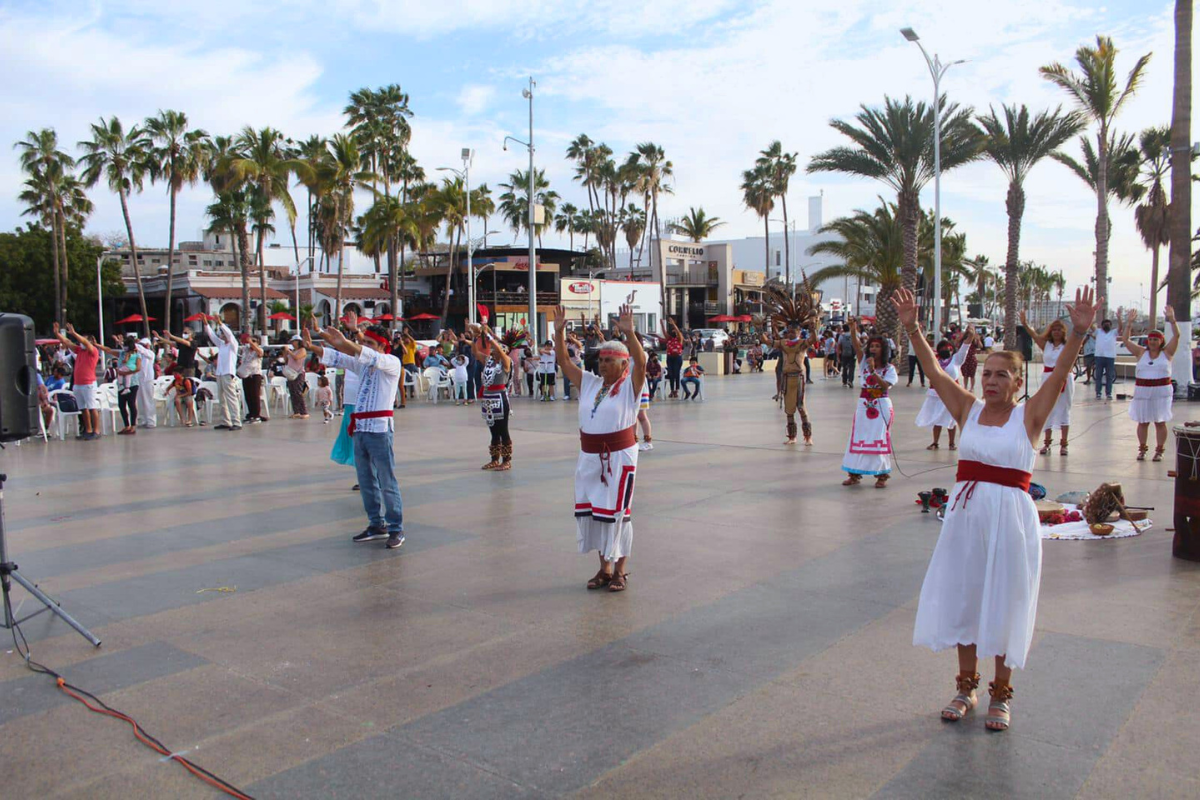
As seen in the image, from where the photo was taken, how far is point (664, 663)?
459cm

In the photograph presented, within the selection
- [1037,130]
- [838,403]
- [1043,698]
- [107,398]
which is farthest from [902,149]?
[1043,698]

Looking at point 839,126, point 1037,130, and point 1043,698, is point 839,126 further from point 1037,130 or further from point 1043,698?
point 1043,698

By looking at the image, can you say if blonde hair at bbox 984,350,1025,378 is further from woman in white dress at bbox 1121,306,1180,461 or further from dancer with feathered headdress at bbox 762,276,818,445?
dancer with feathered headdress at bbox 762,276,818,445

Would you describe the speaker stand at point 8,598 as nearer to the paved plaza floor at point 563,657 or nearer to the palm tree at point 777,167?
the paved plaza floor at point 563,657

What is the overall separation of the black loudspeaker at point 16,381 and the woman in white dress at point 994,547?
15.2 feet

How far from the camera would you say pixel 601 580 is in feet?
19.4

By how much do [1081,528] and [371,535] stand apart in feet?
19.1

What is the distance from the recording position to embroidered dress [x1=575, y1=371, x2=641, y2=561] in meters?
5.75

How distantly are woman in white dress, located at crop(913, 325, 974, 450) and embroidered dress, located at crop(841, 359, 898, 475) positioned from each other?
5.57ft

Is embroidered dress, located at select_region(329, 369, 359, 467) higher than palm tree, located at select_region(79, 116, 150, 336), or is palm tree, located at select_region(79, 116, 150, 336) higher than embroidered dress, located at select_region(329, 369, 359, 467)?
palm tree, located at select_region(79, 116, 150, 336)

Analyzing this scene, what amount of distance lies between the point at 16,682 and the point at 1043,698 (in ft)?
16.2

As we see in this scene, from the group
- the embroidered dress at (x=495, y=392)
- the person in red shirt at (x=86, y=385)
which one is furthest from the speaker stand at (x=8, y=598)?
the person in red shirt at (x=86, y=385)

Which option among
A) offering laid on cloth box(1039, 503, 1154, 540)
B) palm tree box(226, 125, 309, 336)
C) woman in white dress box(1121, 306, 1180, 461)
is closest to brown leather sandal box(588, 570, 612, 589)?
offering laid on cloth box(1039, 503, 1154, 540)

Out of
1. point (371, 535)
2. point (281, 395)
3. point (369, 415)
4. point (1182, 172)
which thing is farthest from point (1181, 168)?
point (281, 395)
